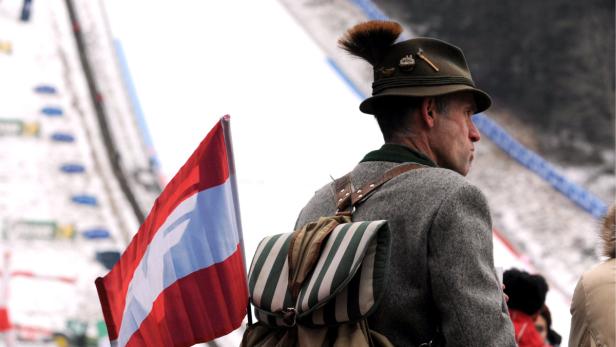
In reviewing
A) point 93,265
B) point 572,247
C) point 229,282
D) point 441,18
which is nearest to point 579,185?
point 572,247

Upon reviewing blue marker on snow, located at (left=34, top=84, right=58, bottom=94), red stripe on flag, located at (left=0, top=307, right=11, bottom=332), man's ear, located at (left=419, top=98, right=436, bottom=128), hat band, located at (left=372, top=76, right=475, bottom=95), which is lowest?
man's ear, located at (left=419, top=98, right=436, bottom=128)

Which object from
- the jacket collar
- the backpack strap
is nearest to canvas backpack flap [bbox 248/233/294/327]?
the backpack strap

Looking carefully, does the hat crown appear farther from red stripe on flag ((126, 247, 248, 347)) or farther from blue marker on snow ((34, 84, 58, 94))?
blue marker on snow ((34, 84, 58, 94))

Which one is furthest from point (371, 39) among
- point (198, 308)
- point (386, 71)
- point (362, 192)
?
point (198, 308)

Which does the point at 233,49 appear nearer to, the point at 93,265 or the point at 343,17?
the point at 343,17

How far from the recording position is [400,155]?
2.07m

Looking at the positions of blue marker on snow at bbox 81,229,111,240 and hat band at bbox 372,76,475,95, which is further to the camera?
blue marker on snow at bbox 81,229,111,240

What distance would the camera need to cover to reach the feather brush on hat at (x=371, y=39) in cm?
212

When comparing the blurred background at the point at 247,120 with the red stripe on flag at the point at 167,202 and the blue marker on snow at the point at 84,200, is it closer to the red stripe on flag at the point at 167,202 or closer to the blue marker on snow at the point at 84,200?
the blue marker on snow at the point at 84,200

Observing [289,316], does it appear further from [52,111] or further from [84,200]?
[52,111]

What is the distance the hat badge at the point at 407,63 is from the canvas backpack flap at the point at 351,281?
0.37m

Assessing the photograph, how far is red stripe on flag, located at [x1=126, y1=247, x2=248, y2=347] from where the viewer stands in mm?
2193

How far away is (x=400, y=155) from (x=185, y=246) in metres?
0.49

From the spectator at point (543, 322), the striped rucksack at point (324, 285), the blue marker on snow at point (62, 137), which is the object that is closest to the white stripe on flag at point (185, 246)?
the striped rucksack at point (324, 285)
